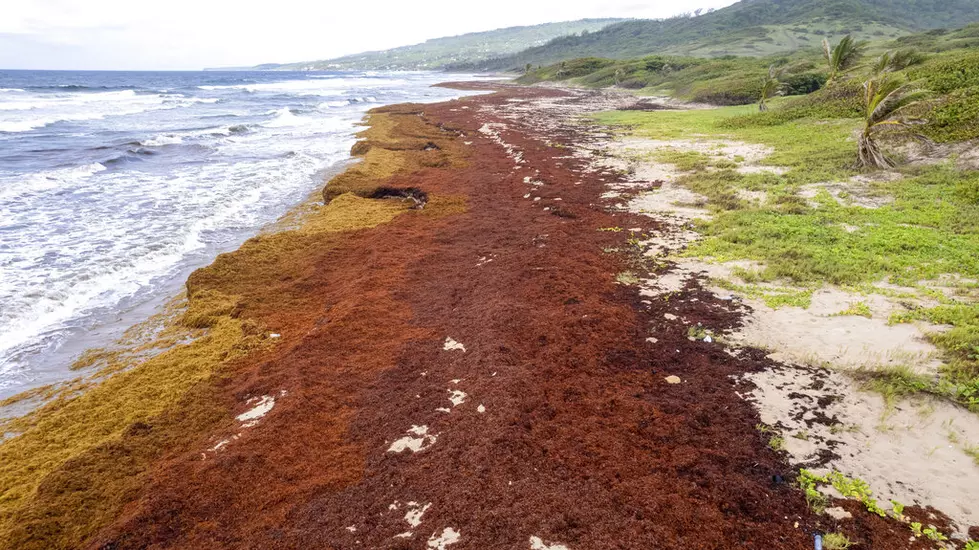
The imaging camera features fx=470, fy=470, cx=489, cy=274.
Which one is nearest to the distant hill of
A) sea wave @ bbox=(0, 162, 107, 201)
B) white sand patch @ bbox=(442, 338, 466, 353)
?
sea wave @ bbox=(0, 162, 107, 201)

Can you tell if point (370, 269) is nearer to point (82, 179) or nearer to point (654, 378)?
point (654, 378)

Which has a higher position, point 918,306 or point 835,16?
point 835,16

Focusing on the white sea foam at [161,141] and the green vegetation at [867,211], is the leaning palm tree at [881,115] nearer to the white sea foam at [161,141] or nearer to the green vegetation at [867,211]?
the green vegetation at [867,211]

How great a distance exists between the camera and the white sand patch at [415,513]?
15.5 ft

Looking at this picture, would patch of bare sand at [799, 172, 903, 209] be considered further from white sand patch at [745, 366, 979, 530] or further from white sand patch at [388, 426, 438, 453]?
white sand patch at [388, 426, 438, 453]

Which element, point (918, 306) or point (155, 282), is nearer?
point (918, 306)

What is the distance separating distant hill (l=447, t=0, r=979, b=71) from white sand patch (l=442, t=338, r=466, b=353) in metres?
110

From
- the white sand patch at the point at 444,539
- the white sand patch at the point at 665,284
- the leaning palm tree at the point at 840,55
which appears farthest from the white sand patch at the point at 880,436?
the leaning palm tree at the point at 840,55

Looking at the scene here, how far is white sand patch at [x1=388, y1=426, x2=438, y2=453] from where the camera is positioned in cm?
570

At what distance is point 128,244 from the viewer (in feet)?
43.9

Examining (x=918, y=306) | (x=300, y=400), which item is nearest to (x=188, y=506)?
(x=300, y=400)

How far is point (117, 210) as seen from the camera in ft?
55.2

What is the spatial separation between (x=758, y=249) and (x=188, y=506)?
11190mm

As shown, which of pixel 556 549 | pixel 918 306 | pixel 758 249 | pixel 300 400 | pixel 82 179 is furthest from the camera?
pixel 82 179
